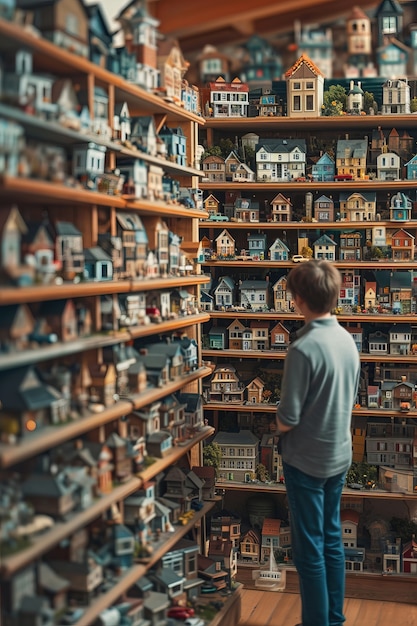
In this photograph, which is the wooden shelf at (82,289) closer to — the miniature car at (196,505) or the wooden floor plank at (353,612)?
the miniature car at (196,505)

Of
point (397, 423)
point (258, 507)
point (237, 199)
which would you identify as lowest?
point (258, 507)

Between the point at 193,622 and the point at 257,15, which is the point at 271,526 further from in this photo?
the point at 257,15

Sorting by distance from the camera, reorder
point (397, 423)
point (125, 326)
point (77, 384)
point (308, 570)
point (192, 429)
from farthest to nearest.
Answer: point (397, 423) < point (192, 429) < point (308, 570) < point (125, 326) < point (77, 384)

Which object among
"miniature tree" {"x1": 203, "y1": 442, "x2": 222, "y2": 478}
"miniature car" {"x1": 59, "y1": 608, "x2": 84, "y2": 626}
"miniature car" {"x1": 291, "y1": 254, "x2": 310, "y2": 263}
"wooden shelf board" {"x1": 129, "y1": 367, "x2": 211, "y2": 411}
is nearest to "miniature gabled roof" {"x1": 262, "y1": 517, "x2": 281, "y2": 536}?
"miniature tree" {"x1": 203, "y1": 442, "x2": 222, "y2": 478}

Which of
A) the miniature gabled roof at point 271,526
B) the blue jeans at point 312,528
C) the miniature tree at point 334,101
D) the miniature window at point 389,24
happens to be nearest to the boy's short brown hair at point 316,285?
the blue jeans at point 312,528

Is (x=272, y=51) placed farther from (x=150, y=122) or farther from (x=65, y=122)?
(x=150, y=122)

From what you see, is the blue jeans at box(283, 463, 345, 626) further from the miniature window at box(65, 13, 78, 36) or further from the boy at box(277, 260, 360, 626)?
the miniature window at box(65, 13, 78, 36)

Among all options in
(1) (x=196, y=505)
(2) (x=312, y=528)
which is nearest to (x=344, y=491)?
(1) (x=196, y=505)

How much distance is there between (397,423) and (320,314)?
190cm

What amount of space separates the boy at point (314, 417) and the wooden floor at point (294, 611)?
88cm

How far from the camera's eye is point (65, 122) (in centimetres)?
284

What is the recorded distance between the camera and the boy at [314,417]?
3.55 m

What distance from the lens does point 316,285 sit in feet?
11.8

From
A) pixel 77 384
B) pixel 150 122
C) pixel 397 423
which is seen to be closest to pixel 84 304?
pixel 77 384
